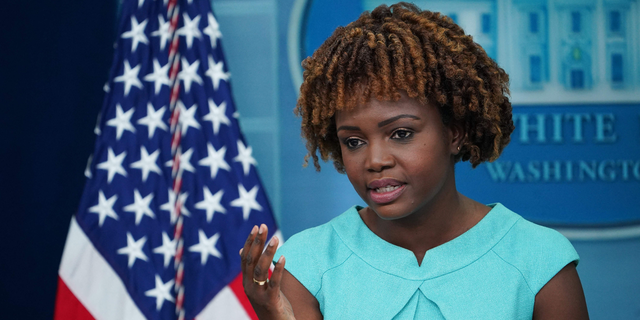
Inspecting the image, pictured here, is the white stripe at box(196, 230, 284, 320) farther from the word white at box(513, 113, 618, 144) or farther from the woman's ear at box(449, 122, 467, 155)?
the word white at box(513, 113, 618, 144)

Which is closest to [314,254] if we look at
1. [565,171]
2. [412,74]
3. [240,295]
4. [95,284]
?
[412,74]

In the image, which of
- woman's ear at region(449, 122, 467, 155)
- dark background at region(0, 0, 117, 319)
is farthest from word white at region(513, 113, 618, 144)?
dark background at region(0, 0, 117, 319)

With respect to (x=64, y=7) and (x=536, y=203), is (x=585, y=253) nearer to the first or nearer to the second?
(x=536, y=203)

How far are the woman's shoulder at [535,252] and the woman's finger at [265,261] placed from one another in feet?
1.86

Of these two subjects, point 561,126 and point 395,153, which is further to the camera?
point 561,126

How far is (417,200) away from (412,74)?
11.1 inches

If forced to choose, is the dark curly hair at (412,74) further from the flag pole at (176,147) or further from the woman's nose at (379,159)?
the flag pole at (176,147)

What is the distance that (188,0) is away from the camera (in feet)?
8.46

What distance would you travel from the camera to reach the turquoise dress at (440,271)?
128cm

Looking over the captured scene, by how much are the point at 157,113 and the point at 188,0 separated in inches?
21.0

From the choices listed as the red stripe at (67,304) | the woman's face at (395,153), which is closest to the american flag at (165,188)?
the red stripe at (67,304)

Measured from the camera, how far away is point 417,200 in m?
1.29

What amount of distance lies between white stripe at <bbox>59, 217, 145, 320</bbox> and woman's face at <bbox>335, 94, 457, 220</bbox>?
149cm

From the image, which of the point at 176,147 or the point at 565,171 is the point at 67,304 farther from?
the point at 565,171
